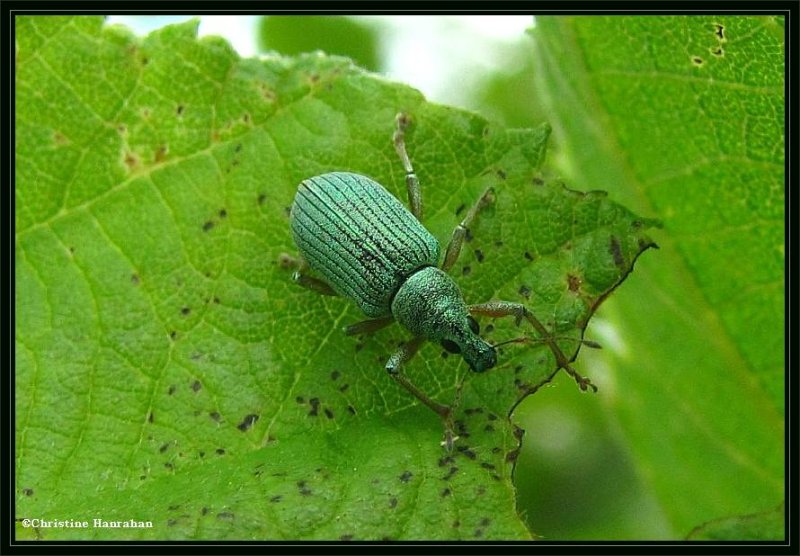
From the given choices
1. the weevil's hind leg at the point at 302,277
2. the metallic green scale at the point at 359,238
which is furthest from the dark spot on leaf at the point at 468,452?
the weevil's hind leg at the point at 302,277

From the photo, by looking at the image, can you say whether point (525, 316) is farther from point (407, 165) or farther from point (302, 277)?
point (302, 277)

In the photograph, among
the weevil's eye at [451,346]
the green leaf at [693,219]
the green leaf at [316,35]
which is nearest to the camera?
the green leaf at [693,219]

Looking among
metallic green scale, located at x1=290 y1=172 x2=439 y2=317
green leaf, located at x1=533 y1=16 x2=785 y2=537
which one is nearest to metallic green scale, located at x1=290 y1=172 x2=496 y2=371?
metallic green scale, located at x1=290 y1=172 x2=439 y2=317

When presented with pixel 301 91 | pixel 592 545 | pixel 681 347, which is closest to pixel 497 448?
pixel 592 545

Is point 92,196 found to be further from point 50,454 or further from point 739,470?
point 739,470

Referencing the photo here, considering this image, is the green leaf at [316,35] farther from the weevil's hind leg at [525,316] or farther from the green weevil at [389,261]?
the weevil's hind leg at [525,316]

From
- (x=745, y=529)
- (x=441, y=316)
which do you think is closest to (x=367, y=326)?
(x=441, y=316)

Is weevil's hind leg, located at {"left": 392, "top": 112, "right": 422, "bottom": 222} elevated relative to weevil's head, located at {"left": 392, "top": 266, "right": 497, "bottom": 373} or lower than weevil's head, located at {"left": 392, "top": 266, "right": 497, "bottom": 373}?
elevated

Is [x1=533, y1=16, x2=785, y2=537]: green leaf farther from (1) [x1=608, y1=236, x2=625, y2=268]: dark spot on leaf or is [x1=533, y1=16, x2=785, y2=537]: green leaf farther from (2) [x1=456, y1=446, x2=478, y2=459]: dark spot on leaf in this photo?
(2) [x1=456, y1=446, x2=478, y2=459]: dark spot on leaf
